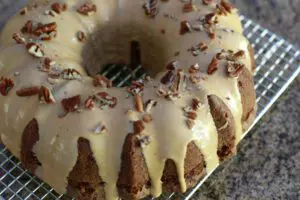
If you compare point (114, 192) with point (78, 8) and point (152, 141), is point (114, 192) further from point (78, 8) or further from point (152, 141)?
point (78, 8)

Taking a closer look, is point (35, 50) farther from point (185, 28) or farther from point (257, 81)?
point (257, 81)

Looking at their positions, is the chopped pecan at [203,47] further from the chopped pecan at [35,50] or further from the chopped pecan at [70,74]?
the chopped pecan at [35,50]

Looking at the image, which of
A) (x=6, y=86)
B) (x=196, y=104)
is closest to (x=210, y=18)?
(x=196, y=104)

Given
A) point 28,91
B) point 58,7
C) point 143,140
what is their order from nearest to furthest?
point 143,140 → point 28,91 → point 58,7

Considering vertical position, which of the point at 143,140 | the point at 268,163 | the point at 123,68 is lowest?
the point at 268,163

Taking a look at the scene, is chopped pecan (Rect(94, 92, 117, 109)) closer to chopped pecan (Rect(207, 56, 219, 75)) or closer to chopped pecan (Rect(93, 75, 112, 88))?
chopped pecan (Rect(93, 75, 112, 88))

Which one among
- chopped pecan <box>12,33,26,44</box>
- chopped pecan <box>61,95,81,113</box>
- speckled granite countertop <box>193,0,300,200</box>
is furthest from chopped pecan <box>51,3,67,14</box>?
speckled granite countertop <box>193,0,300,200</box>
